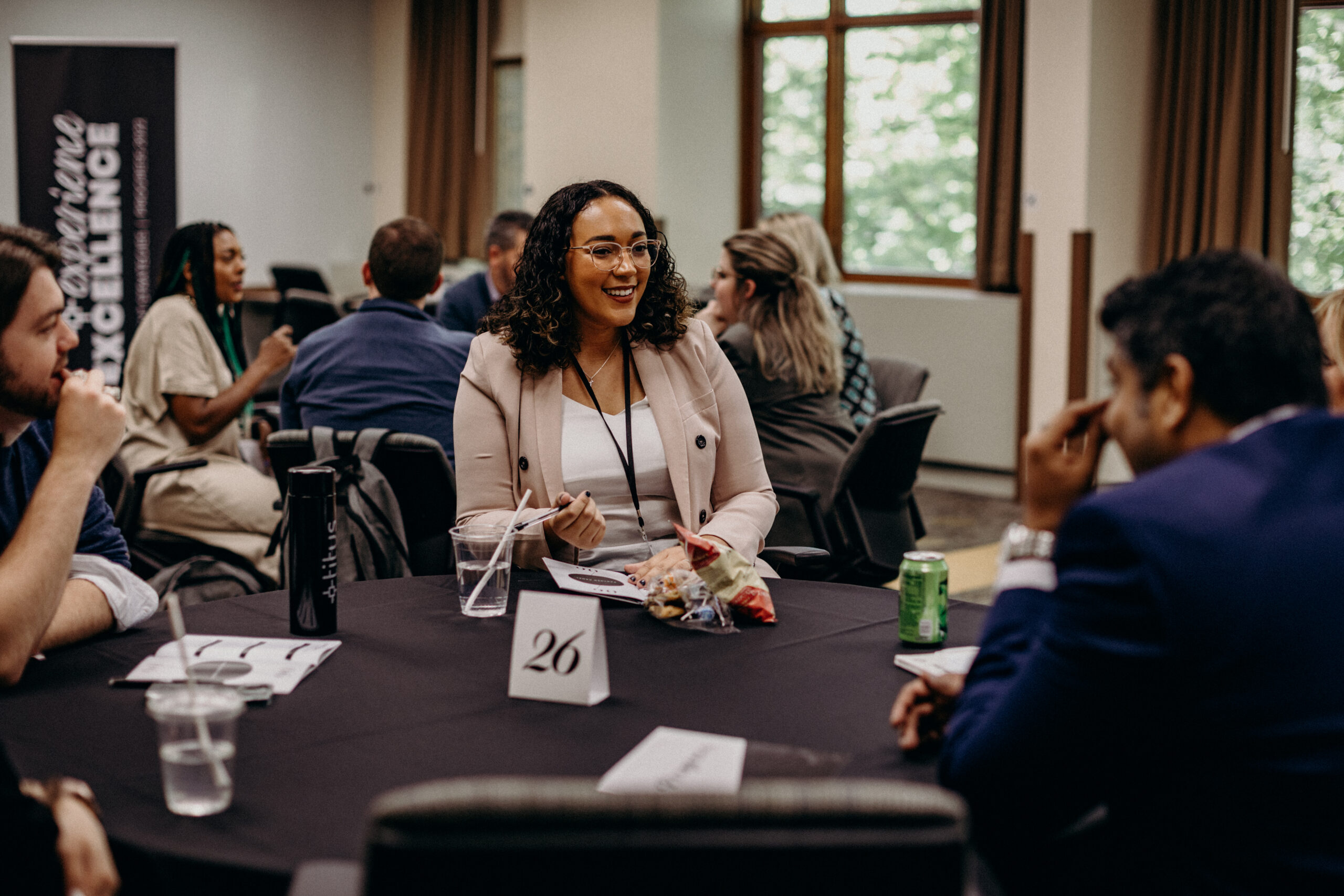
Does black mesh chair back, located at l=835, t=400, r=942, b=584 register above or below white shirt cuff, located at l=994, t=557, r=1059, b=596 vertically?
below

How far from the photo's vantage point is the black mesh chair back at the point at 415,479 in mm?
2992

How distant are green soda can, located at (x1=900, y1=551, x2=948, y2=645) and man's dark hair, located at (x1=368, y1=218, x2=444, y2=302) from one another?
2.22 meters

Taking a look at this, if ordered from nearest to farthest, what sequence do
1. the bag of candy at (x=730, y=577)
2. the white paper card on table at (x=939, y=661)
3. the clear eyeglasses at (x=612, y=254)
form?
the white paper card on table at (x=939, y=661)
the bag of candy at (x=730, y=577)
the clear eyeglasses at (x=612, y=254)

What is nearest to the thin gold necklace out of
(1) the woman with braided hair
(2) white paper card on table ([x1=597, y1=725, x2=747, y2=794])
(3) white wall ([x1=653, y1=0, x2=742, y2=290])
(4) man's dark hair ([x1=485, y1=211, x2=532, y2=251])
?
(2) white paper card on table ([x1=597, y1=725, x2=747, y2=794])

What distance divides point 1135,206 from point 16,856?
623cm

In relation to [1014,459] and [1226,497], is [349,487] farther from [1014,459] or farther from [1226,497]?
[1014,459]

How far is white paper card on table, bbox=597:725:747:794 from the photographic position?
4.14 feet

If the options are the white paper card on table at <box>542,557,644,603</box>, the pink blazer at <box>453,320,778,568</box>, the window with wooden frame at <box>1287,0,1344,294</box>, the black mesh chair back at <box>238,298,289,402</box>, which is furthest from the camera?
the black mesh chair back at <box>238,298,289,402</box>

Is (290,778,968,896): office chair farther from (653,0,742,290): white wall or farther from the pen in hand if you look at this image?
(653,0,742,290): white wall

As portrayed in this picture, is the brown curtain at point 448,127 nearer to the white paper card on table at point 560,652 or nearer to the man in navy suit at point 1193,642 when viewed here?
the white paper card on table at point 560,652

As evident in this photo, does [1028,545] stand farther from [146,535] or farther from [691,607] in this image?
[146,535]

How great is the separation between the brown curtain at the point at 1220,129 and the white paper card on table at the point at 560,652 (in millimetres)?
4981

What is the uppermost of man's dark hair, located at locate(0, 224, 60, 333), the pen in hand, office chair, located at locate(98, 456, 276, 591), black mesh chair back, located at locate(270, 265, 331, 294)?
black mesh chair back, located at locate(270, 265, 331, 294)

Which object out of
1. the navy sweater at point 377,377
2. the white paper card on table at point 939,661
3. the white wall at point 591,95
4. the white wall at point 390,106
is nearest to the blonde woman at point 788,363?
the navy sweater at point 377,377
